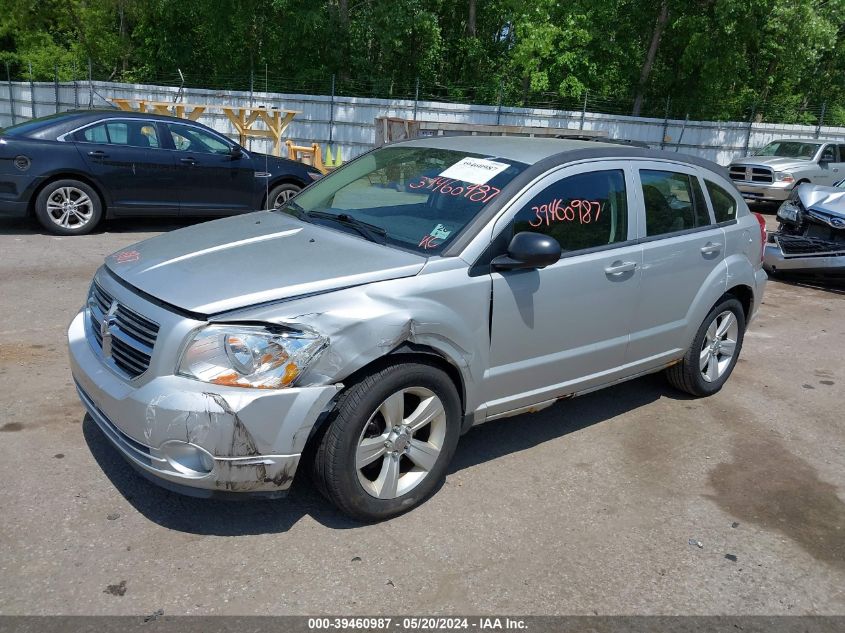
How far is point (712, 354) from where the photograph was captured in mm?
5336

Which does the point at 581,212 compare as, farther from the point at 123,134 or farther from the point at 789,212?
the point at 123,134

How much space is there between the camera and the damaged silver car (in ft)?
29.6

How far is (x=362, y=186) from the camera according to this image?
4.57 metres

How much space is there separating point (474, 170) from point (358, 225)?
70cm

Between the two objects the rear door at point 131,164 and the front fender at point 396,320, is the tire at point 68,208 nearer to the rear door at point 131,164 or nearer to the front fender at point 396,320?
the rear door at point 131,164

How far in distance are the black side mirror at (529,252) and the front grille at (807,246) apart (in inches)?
266

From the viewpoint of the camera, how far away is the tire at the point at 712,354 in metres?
5.13

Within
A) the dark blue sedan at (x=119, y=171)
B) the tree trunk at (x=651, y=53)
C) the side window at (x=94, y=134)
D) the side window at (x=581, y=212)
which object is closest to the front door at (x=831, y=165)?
the tree trunk at (x=651, y=53)

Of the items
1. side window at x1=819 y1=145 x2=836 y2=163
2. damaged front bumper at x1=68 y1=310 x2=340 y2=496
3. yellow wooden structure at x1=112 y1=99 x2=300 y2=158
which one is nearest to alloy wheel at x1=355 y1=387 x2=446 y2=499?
damaged front bumper at x1=68 y1=310 x2=340 y2=496

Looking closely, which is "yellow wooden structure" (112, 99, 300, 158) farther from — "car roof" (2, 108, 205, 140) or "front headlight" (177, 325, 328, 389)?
"front headlight" (177, 325, 328, 389)

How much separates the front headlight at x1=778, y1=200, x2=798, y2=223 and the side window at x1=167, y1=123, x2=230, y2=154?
727 cm

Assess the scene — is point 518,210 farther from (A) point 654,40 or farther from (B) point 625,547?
(A) point 654,40

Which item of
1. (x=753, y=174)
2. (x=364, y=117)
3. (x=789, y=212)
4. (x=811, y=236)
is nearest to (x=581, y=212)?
(x=811, y=236)

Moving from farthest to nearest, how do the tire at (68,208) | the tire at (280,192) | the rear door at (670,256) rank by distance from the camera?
the tire at (280,192), the tire at (68,208), the rear door at (670,256)
